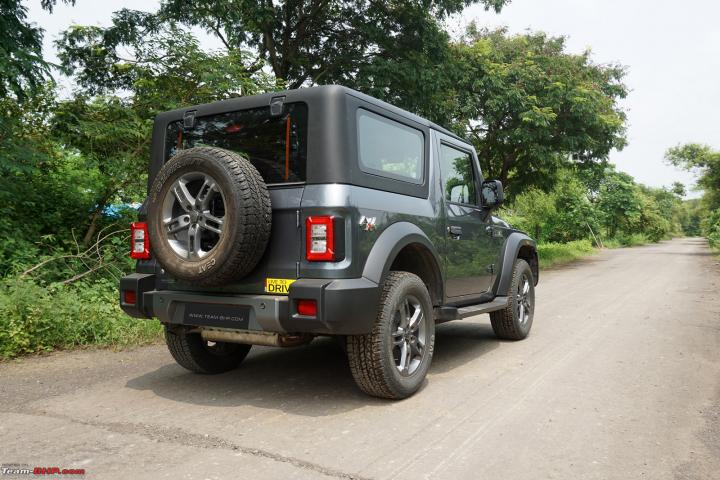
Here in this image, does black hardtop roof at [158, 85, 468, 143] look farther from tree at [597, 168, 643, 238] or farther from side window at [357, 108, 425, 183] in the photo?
tree at [597, 168, 643, 238]

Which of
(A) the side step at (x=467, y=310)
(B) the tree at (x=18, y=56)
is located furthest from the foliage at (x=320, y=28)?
(A) the side step at (x=467, y=310)

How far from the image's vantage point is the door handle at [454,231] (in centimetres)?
476

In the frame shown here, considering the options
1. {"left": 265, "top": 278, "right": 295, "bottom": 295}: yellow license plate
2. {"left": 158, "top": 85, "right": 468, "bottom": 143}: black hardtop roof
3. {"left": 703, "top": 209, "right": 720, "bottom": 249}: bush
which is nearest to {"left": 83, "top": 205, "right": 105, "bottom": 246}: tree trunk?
{"left": 158, "top": 85, "right": 468, "bottom": 143}: black hardtop roof

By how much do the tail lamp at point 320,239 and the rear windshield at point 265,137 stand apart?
380 mm

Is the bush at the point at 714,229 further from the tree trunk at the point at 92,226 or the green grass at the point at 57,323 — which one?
the green grass at the point at 57,323

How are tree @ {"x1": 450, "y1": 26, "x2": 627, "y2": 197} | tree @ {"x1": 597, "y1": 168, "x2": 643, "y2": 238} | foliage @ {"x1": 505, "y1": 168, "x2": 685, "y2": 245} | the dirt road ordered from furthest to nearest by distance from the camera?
1. tree @ {"x1": 597, "y1": 168, "x2": 643, "y2": 238}
2. foliage @ {"x1": 505, "y1": 168, "x2": 685, "y2": 245}
3. tree @ {"x1": 450, "y1": 26, "x2": 627, "y2": 197}
4. the dirt road

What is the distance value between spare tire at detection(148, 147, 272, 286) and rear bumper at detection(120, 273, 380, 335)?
0.68 feet

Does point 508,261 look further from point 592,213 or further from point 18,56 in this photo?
point 592,213

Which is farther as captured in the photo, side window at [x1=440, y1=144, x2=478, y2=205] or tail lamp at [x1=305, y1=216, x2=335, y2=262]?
side window at [x1=440, y1=144, x2=478, y2=205]

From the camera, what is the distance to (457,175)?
5270 millimetres

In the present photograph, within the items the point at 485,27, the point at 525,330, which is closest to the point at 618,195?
the point at 485,27

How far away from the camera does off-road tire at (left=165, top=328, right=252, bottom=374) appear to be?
4.45 metres

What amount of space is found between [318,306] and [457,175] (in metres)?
2.50

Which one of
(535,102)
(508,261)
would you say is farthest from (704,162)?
(508,261)
